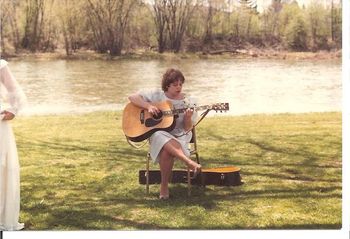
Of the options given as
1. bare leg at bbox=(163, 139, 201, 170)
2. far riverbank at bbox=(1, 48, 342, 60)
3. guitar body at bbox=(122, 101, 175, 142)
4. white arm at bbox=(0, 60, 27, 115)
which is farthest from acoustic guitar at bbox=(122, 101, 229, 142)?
white arm at bbox=(0, 60, 27, 115)

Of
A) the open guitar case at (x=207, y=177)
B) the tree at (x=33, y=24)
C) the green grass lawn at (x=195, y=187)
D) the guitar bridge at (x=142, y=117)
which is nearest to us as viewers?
the green grass lawn at (x=195, y=187)

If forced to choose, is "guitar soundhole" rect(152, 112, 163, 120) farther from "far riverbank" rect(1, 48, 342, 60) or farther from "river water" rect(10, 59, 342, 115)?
"far riverbank" rect(1, 48, 342, 60)

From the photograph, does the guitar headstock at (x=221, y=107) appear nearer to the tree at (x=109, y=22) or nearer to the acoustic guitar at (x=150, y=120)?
the acoustic guitar at (x=150, y=120)

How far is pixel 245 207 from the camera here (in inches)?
171

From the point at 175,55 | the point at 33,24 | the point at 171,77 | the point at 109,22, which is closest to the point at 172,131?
the point at 171,77

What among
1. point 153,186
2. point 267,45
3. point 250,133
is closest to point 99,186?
point 153,186

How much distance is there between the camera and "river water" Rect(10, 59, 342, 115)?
4668 millimetres

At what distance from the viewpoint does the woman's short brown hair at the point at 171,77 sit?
445 cm

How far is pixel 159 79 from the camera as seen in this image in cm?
461

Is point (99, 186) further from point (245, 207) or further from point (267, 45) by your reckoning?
point (267, 45)

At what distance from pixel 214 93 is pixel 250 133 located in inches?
16.8

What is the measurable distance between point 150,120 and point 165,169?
372 mm

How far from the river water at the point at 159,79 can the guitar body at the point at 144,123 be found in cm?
26

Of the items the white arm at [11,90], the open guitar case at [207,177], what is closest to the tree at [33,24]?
the white arm at [11,90]
